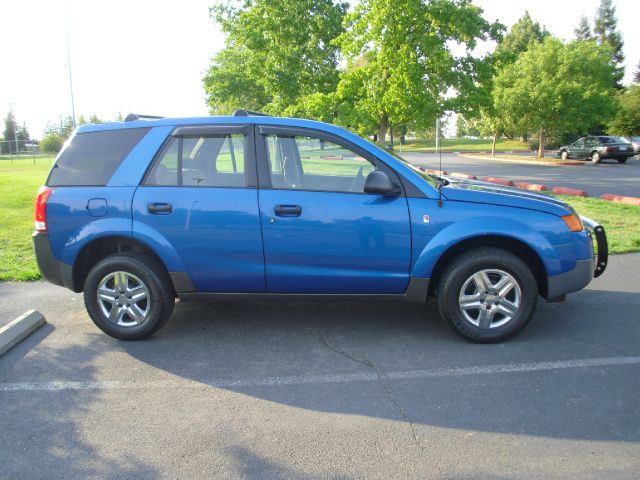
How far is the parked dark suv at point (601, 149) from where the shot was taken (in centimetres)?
3008

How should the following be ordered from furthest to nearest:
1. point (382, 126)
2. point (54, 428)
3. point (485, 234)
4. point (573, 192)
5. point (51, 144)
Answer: point (51, 144) < point (382, 126) < point (573, 192) < point (485, 234) < point (54, 428)

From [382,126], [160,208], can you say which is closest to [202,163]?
[160,208]

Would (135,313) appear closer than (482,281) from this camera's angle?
No

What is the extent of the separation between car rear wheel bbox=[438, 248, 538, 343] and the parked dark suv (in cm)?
3006

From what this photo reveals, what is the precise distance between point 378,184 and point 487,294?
1283 mm

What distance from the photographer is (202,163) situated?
4.56 meters

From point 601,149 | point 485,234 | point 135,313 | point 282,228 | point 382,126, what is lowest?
point 135,313

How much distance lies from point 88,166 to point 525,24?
81.9 metres

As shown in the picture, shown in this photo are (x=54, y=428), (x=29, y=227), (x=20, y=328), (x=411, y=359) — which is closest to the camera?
(x=54, y=428)

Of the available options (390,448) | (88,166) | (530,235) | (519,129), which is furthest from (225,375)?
(519,129)

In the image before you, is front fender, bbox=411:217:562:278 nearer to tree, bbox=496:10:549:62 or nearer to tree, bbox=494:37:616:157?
tree, bbox=494:37:616:157

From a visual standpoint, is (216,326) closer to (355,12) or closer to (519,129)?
(355,12)

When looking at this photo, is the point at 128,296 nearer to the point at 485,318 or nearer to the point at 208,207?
the point at 208,207

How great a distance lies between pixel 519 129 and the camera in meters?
34.9
